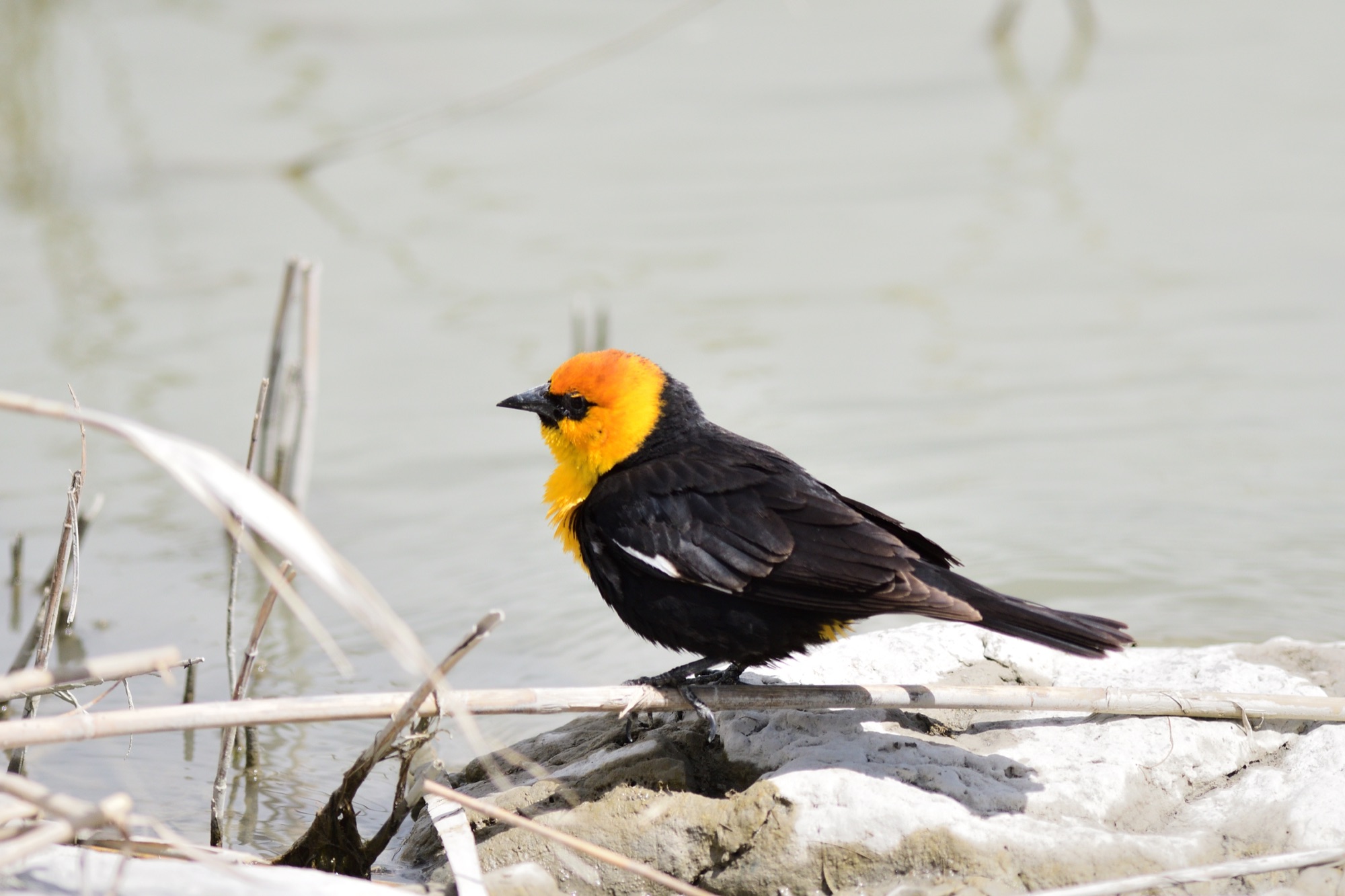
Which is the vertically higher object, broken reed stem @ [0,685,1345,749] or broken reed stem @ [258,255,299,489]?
broken reed stem @ [258,255,299,489]

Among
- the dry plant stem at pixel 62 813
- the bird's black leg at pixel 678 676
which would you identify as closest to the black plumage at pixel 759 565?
the bird's black leg at pixel 678 676

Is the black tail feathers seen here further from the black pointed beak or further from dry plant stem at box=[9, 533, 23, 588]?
dry plant stem at box=[9, 533, 23, 588]

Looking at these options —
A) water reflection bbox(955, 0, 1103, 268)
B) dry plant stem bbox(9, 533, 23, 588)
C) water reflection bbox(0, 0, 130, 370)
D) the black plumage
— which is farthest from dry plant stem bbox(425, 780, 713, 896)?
water reflection bbox(955, 0, 1103, 268)

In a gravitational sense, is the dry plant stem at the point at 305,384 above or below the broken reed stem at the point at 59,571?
above

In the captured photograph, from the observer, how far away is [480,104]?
937 centimetres

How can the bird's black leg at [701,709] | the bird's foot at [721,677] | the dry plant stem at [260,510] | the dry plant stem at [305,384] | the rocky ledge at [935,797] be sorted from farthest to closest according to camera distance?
the dry plant stem at [305,384], the bird's foot at [721,677], the bird's black leg at [701,709], the rocky ledge at [935,797], the dry plant stem at [260,510]

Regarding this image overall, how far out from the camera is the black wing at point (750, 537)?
363cm

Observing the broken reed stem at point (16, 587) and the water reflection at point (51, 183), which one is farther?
the water reflection at point (51, 183)

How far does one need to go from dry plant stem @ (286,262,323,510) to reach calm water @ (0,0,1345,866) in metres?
0.51

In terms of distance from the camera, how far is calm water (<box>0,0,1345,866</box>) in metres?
5.73

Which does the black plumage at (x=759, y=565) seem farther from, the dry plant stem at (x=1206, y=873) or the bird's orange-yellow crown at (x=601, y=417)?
the dry plant stem at (x=1206, y=873)

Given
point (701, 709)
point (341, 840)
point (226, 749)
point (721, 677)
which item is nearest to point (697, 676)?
point (721, 677)

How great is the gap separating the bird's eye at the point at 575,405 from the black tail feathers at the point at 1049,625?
129 cm

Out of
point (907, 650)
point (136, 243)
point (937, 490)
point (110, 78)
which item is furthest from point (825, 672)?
point (110, 78)
